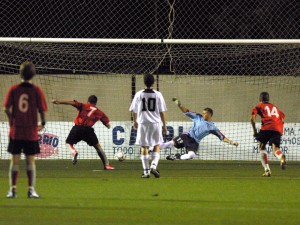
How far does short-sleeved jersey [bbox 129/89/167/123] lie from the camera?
52.3 feet

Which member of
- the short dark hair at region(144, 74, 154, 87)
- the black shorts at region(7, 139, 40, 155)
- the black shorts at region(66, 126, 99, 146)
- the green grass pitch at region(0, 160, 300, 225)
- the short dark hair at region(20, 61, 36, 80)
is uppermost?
the short dark hair at region(144, 74, 154, 87)

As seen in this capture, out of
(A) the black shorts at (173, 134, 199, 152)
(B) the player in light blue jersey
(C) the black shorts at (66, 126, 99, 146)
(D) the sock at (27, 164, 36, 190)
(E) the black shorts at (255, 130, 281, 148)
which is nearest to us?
(D) the sock at (27, 164, 36, 190)

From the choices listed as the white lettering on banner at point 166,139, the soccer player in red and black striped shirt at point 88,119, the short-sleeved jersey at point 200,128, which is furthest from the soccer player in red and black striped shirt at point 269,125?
the white lettering on banner at point 166,139

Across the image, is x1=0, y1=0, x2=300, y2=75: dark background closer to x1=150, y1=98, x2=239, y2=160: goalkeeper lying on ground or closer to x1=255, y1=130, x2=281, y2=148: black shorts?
x1=150, y1=98, x2=239, y2=160: goalkeeper lying on ground

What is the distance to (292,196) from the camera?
12664mm

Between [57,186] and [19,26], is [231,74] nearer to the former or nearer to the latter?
[19,26]

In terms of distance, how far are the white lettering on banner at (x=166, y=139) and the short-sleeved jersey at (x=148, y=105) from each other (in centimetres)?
820

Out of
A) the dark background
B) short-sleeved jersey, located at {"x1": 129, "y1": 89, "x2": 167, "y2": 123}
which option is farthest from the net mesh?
short-sleeved jersey, located at {"x1": 129, "y1": 89, "x2": 167, "y2": 123}

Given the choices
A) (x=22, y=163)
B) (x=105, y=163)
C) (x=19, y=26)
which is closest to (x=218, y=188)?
(x=105, y=163)

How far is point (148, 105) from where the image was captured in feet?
52.5

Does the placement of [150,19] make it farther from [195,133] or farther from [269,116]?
[269,116]

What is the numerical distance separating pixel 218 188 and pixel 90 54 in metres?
11.7

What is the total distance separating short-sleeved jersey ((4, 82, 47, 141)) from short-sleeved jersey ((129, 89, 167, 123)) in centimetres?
452

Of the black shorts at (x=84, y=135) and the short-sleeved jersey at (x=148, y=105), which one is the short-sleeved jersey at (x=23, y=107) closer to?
the short-sleeved jersey at (x=148, y=105)
